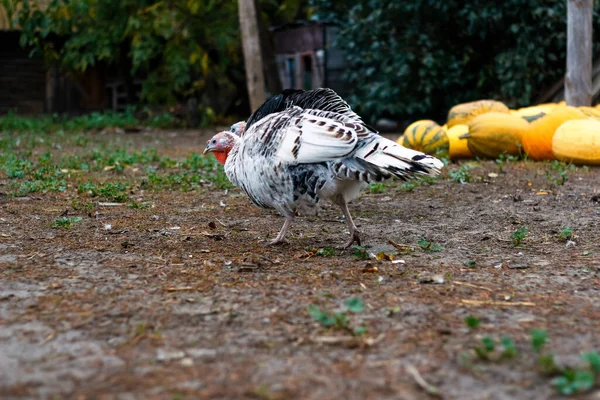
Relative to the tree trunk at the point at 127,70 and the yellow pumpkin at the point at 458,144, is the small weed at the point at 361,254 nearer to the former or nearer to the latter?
the yellow pumpkin at the point at 458,144

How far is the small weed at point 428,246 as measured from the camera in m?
4.66

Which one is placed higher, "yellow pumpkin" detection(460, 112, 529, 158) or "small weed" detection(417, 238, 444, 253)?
"yellow pumpkin" detection(460, 112, 529, 158)

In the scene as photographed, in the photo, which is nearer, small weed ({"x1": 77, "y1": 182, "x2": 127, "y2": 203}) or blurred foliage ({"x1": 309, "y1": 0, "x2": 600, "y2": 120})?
small weed ({"x1": 77, "y1": 182, "x2": 127, "y2": 203})

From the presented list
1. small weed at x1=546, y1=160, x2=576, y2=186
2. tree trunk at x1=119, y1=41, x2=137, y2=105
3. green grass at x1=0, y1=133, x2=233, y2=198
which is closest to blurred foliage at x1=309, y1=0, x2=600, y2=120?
small weed at x1=546, y1=160, x2=576, y2=186

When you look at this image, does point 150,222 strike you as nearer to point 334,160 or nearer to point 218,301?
point 334,160

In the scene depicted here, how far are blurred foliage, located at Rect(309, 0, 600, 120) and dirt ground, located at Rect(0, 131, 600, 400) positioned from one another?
6.97 meters

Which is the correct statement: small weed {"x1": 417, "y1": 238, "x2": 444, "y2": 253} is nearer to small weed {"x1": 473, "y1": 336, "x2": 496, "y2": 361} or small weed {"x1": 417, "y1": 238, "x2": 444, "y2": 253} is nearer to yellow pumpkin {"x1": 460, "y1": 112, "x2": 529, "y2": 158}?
small weed {"x1": 473, "y1": 336, "x2": 496, "y2": 361}

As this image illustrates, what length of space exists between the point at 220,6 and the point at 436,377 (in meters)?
14.2

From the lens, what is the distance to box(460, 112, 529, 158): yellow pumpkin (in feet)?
28.8

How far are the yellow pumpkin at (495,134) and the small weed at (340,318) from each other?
6.03 m

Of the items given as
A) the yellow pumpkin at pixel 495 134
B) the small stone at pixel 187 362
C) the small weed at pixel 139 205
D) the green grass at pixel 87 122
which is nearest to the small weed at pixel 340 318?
the small stone at pixel 187 362

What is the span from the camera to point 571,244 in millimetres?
4781

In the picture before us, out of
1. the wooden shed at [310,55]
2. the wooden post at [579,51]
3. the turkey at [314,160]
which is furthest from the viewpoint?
the wooden shed at [310,55]

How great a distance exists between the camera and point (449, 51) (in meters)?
13.6
